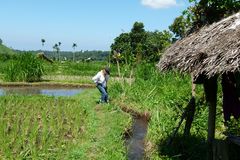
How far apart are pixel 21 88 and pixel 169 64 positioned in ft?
46.6

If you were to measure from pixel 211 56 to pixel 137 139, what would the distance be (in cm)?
455

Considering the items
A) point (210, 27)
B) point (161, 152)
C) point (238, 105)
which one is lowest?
point (161, 152)

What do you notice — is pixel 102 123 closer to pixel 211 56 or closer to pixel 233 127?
pixel 233 127

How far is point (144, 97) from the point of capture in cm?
1388

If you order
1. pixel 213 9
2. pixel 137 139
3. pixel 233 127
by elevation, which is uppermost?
pixel 213 9

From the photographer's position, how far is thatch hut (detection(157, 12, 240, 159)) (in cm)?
566

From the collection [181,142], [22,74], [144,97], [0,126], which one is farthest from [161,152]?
[22,74]

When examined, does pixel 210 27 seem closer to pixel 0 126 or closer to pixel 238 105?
pixel 238 105

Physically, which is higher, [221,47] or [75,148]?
[221,47]

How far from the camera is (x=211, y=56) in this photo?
5988mm

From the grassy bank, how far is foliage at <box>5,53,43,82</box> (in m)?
7.41

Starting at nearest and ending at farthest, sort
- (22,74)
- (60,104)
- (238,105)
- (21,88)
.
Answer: (238,105), (60,104), (21,88), (22,74)

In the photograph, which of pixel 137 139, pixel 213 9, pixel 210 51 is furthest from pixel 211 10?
pixel 137 139

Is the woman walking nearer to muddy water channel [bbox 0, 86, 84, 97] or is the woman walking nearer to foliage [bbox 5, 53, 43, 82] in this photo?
muddy water channel [bbox 0, 86, 84, 97]
